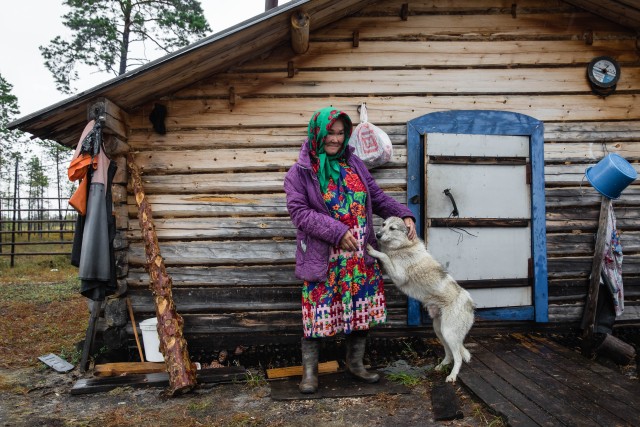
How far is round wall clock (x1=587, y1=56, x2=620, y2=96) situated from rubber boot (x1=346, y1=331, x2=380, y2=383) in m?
3.94

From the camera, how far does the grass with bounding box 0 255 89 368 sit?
210 inches

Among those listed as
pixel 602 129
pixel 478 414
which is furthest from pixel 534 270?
pixel 478 414

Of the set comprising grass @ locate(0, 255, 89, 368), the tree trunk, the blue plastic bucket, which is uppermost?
the tree trunk

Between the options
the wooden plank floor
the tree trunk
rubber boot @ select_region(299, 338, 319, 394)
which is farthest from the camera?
the tree trunk

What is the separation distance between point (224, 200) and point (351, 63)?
2.10 meters

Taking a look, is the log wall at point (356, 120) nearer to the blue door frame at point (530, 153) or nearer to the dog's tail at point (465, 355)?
the blue door frame at point (530, 153)

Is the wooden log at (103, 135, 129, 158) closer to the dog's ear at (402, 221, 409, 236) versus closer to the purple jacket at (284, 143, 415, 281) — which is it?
the purple jacket at (284, 143, 415, 281)

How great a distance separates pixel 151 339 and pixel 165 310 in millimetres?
471

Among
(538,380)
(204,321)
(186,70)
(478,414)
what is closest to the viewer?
(478,414)

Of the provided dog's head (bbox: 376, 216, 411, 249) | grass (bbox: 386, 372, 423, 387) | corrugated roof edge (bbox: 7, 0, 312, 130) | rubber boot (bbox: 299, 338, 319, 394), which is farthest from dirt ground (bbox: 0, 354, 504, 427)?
corrugated roof edge (bbox: 7, 0, 312, 130)

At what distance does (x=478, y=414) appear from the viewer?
3.27 metres

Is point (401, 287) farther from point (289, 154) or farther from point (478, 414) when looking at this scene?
point (289, 154)

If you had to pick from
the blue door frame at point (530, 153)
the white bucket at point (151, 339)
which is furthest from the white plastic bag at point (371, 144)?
the white bucket at point (151, 339)

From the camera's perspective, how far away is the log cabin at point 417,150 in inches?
193
